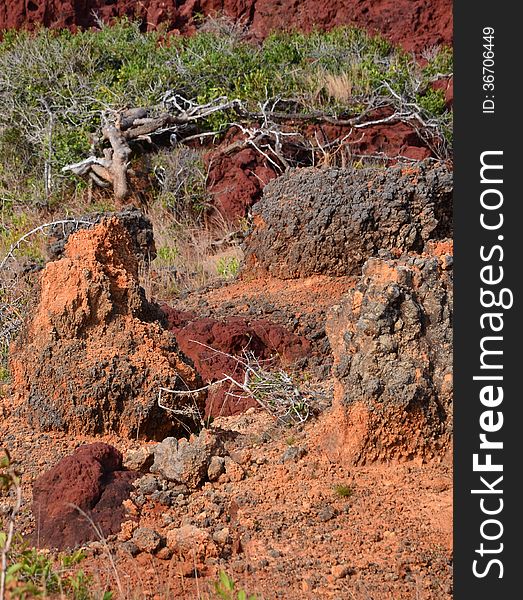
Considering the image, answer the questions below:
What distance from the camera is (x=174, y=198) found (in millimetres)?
12203

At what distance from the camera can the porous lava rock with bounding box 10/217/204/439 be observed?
462 cm

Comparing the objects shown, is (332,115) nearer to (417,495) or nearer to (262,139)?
(262,139)

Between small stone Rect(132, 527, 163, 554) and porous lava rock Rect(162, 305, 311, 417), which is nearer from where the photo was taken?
small stone Rect(132, 527, 163, 554)

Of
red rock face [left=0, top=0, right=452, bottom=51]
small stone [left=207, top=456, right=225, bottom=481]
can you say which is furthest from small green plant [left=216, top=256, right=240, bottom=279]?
red rock face [left=0, top=0, right=452, bottom=51]

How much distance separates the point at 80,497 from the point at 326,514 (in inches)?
38.0

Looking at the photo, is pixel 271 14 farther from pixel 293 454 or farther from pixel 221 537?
pixel 221 537

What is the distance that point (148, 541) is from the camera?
11.8 ft

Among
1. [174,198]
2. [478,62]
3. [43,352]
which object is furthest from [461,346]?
[174,198]

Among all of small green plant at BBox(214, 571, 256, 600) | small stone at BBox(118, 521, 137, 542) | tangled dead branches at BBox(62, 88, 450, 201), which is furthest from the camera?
tangled dead branches at BBox(62, 88, 450, 201)

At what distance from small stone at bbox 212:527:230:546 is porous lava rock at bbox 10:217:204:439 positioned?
1071mm

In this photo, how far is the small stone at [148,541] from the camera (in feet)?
11.8

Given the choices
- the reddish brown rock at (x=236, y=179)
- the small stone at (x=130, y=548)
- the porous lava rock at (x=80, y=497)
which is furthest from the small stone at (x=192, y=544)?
the reddish brown rock at (x=236, y=179)

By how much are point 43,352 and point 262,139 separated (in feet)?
28.8

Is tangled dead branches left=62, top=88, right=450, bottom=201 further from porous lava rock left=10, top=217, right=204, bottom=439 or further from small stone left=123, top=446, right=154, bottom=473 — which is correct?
small stone left=123, top=446, right=154, bottom=473
